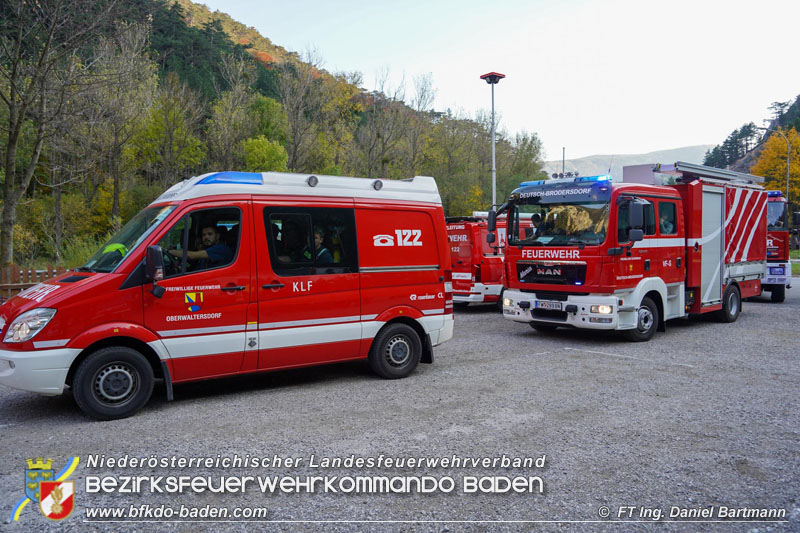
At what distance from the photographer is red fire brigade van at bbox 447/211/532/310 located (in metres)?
14.3

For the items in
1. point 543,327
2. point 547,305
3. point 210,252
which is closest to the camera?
point 210,252

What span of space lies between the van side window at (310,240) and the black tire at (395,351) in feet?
3.38

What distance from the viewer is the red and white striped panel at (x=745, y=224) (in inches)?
498

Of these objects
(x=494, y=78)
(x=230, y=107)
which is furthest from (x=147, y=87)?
(x=494, y=78)

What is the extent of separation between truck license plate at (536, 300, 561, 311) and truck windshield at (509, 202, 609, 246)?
1.06 m

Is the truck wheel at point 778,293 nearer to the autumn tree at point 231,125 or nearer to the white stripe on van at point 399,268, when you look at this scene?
the white stripe on van at point 399,268

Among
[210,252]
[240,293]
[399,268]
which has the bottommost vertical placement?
[240,293]

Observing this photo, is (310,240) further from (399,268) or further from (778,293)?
(778,293)

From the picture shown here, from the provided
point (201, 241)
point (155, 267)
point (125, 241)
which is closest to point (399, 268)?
point (201, 241)

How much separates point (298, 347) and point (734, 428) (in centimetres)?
473

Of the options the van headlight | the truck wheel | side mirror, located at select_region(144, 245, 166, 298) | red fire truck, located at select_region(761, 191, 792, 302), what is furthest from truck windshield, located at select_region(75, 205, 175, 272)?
the truck wheel

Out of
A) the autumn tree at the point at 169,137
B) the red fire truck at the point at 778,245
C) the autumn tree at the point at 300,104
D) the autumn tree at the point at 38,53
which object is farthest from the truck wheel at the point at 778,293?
the autumn tree at the point at 169,137

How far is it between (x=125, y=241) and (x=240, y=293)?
1351mm

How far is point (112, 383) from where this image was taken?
5.79 m
